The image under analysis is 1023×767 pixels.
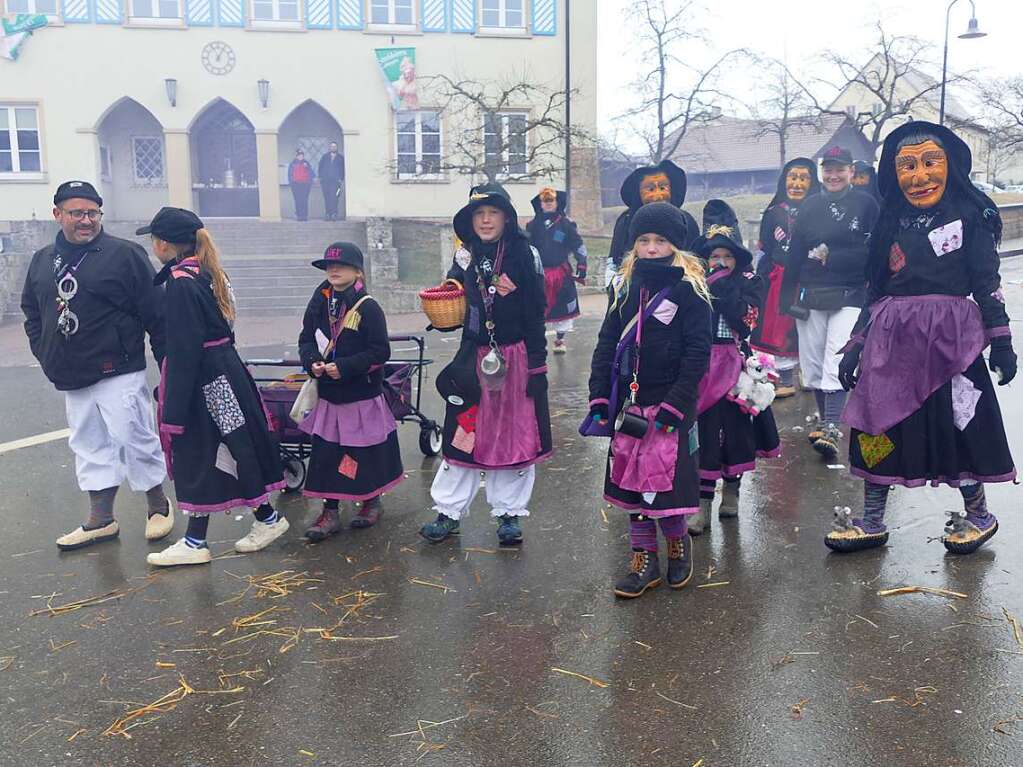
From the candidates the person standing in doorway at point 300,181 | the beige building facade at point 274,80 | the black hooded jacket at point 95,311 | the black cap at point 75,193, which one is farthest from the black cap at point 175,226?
the person standing in doorway at point 300,181

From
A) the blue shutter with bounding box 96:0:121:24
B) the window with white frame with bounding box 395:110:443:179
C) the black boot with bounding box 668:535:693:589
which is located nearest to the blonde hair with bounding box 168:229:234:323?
the black boot with bounding box 668:535:693:589

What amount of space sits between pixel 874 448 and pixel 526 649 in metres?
2.16

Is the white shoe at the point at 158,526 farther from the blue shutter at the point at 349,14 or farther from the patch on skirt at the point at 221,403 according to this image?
the blue shutter at the point at 349,14

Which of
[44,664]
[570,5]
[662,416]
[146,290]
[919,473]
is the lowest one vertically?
[44,664]

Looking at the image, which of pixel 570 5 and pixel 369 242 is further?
pixel 570 5

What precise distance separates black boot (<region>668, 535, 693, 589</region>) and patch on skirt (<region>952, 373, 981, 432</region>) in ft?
4.89

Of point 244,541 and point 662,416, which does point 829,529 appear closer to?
point 662,416

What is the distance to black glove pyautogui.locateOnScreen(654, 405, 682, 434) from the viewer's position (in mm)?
4363

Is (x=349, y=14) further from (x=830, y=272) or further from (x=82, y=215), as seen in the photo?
(x=82, y=215)

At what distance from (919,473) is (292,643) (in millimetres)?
3127

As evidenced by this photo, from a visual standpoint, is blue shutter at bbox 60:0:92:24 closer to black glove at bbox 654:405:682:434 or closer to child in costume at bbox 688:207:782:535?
child in costume at bbox 688:207:782:535

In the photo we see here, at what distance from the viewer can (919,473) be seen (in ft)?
15.8

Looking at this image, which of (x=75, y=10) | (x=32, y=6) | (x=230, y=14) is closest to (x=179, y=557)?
(x=230, y=14)

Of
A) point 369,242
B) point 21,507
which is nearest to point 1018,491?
point 21,507
